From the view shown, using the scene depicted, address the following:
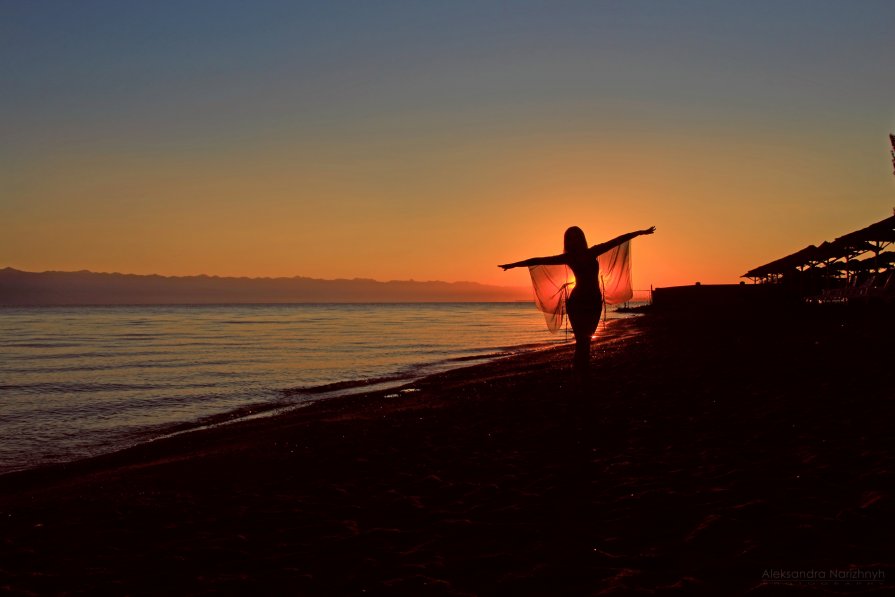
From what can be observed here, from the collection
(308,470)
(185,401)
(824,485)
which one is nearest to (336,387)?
(185,401)

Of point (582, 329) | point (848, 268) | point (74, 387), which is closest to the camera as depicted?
point (582, 329)

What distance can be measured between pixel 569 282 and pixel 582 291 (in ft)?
4.45

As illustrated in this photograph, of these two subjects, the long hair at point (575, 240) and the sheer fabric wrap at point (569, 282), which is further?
the sheer fabric wrap at point (569, 282)

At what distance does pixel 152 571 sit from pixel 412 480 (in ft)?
9.74

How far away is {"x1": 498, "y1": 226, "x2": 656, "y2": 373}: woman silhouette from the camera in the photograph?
8.97m

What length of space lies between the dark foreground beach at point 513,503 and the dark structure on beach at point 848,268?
16177 mm

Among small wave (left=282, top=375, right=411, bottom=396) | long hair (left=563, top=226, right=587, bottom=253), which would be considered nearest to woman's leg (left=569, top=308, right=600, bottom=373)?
long hair (left=563, top=226, right=587, bottom=253)

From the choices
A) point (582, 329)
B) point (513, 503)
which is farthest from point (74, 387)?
point (513, 503)

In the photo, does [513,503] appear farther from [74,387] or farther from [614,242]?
[74,387]

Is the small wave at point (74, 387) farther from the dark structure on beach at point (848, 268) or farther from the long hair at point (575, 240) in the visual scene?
the dark structure on beach at point (848, 268)

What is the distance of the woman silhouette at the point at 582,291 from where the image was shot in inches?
353

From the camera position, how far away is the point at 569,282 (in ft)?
34.1

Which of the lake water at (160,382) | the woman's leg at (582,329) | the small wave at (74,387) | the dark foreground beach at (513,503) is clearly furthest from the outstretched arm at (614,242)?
the small wave at (74,387)

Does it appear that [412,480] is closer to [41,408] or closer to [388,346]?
[41,408]
